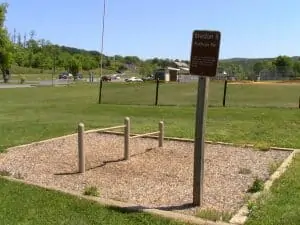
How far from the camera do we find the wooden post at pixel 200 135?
18.7ft

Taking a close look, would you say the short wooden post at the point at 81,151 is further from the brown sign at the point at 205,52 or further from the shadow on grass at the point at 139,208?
the brown sign at the point at 205,52

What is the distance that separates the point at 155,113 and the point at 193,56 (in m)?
12.7

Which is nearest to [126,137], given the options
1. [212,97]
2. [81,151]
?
[81,151]

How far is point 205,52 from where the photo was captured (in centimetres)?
556

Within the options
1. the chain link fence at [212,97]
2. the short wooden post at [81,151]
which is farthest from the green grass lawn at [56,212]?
Result: the chain link fence at [212,97]

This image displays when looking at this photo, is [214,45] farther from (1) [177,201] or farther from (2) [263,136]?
(2) [263,136]

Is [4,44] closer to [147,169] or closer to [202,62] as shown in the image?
[147,169]

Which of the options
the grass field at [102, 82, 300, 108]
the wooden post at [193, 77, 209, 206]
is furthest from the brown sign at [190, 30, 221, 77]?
the grass field at [102, 82, 300, 108]

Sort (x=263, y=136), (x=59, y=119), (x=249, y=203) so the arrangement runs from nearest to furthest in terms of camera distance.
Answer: (x=249, y=203), (x=263, y=136), (x=59, y=119)

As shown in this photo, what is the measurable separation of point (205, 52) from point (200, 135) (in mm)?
959

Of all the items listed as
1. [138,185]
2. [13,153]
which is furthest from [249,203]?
[13,153]

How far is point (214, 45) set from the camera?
5.51m

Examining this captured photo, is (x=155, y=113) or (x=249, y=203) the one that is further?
(x=155, y=113)

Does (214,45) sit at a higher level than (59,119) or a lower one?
higher
